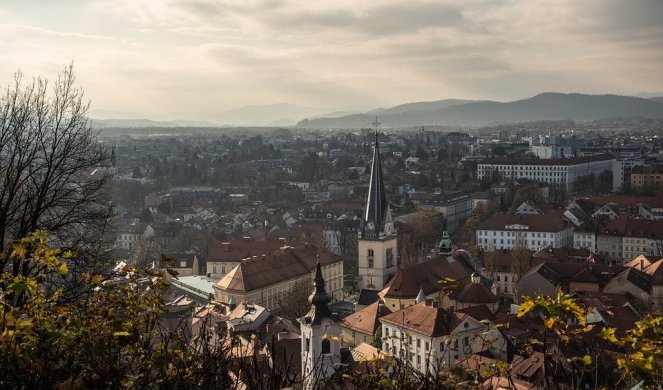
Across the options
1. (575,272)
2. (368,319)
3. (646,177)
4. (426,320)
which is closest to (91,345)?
(426,320)

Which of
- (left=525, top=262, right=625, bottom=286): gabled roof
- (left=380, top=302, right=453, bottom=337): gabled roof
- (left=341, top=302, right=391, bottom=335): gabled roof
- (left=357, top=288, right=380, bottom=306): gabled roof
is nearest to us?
(left=380, top=302, right=453, bottom=337): gabled roof

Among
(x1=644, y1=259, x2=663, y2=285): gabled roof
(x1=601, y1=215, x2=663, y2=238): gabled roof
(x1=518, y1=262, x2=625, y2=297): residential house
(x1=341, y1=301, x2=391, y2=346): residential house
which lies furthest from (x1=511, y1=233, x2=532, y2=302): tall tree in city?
(x1=601, y1=215, x2=663, y2=238): gabled roof

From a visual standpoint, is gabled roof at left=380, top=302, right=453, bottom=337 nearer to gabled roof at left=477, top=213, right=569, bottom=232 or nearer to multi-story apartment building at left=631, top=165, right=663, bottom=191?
gabled roof at left=477, top=213, right=569, bottom=232

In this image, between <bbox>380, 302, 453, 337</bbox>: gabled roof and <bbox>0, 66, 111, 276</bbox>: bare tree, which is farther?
<bbox>380, 302, 453, 337</bbox>: gabled roof

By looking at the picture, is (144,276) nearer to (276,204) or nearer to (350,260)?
(350,260)

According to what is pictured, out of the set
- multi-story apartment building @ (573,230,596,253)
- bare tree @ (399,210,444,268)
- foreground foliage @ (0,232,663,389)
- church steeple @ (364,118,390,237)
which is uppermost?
foreground foliage @ (0,232,663,389)

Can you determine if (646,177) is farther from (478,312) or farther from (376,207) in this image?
(478,312)
